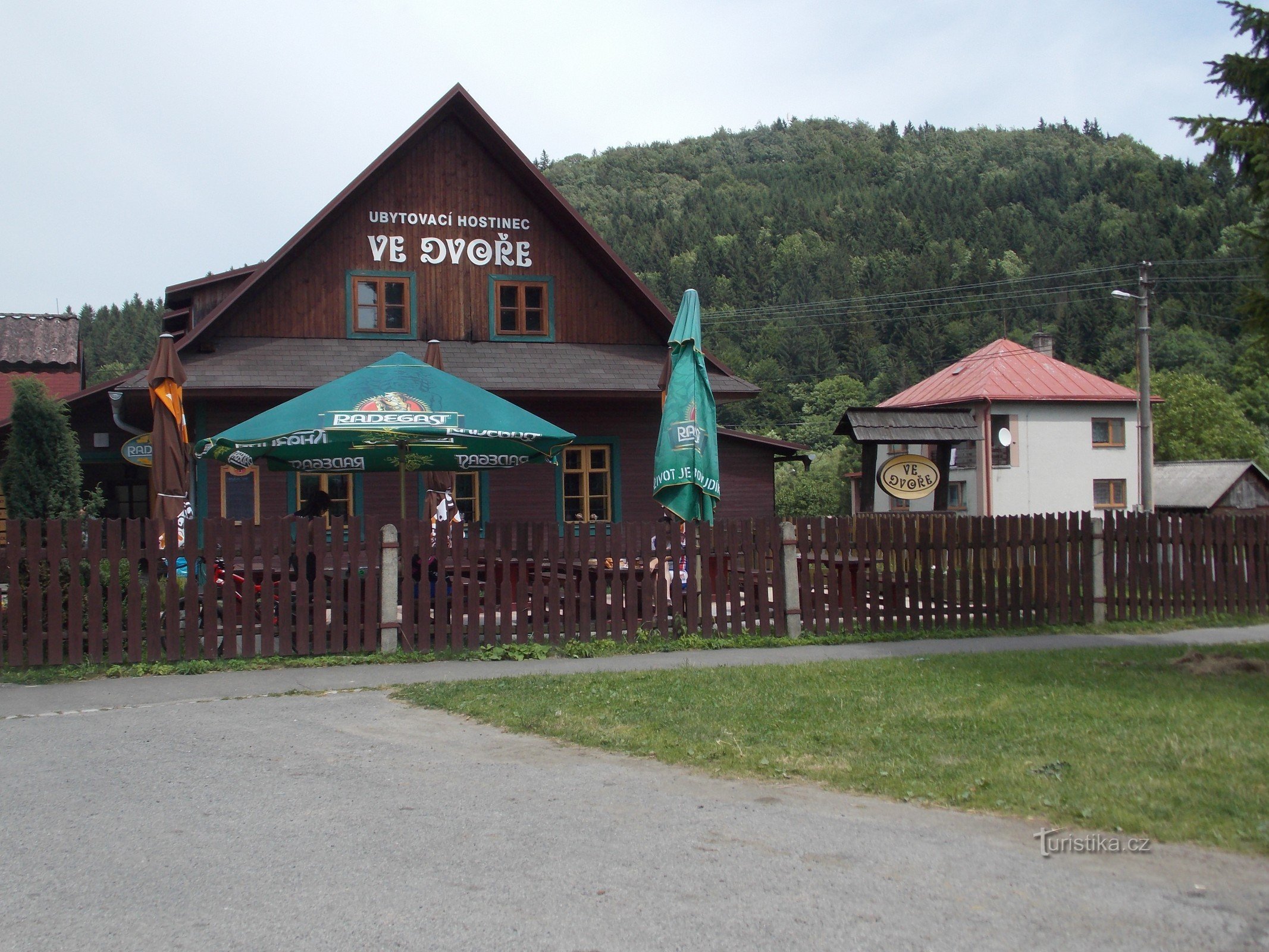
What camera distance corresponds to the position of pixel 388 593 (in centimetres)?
1068

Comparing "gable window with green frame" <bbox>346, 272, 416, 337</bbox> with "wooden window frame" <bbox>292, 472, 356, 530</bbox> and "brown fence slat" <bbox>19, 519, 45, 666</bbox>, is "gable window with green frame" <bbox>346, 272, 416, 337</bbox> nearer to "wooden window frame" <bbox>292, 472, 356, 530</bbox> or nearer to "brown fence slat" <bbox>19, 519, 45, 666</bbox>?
"wooden window frame" <bbox>292, 472, 356, 530</bbox>

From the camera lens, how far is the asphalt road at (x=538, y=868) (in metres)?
3.99

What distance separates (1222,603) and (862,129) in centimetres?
15238

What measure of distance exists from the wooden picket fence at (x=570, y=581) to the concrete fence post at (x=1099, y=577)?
0.02 meters

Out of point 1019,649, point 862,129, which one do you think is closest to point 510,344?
point 1019,649

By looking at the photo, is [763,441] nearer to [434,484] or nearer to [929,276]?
[434,484]

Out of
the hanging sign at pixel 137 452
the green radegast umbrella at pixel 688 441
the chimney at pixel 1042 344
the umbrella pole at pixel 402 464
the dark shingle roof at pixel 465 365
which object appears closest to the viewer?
the umbrella pole at pixel 402 464

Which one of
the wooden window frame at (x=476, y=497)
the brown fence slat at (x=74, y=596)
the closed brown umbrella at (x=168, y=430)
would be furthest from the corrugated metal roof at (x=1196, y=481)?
the brown fence slat at (x=74, y=596)

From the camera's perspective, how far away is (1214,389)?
74.1m

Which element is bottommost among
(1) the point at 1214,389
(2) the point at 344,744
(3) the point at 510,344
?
(2) the point at 344,744

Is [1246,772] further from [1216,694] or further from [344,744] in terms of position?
[344,744]

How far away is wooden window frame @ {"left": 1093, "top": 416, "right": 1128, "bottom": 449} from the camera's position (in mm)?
55281

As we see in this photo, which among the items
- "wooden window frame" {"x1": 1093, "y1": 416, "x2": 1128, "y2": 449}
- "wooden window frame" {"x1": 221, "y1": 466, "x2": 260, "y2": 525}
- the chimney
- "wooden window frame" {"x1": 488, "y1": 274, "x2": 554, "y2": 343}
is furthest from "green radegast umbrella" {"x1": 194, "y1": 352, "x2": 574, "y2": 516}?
the chimney

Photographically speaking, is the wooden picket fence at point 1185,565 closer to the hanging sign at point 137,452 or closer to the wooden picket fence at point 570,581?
the wooden picket fence at point 570,581
